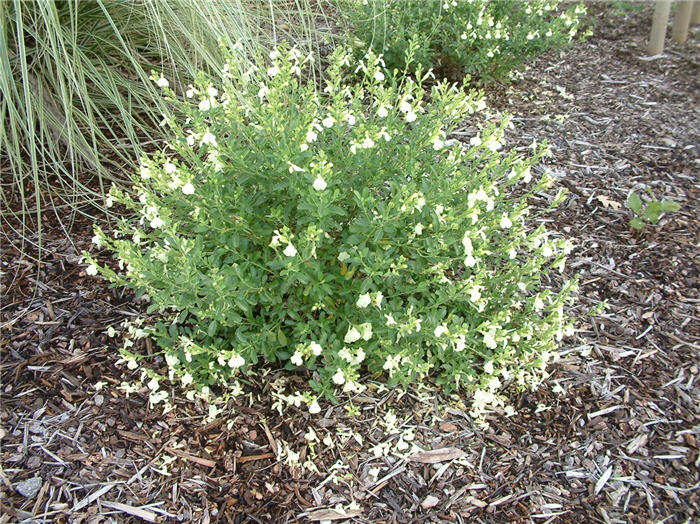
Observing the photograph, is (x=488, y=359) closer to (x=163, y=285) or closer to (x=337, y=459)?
(x=337, y=459)

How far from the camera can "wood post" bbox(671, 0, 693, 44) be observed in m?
4.87

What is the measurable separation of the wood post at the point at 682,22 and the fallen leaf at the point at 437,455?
4.60m

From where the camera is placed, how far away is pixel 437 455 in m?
2.04

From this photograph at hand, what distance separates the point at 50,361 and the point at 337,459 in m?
1.17

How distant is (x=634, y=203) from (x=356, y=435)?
2.07 metres

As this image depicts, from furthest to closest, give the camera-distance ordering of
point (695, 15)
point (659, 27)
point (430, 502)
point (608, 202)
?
point (695, 15), point (659, 27), point (608, 202), point (430, 502)

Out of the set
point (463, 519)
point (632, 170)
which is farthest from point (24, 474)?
point (632, 170)

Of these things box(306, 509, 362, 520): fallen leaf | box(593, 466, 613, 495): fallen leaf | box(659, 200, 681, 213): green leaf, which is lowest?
box(593, 466, 613, 495): fallen leaf

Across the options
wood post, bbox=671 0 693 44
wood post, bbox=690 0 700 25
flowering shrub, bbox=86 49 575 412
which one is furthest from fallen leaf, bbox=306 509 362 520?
wood post, bbox=690 0 700 25

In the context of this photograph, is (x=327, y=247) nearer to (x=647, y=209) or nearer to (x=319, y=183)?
(x=319, y=183)

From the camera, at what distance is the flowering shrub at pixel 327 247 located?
6.00 ft

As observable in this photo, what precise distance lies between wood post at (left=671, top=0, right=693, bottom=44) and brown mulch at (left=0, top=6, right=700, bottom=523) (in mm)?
3056

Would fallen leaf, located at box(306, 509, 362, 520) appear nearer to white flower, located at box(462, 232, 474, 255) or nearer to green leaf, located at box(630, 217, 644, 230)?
white flower, located at box(462, 232, 474, 255)

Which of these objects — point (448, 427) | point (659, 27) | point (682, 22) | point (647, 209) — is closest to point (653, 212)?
point (647, 209)
